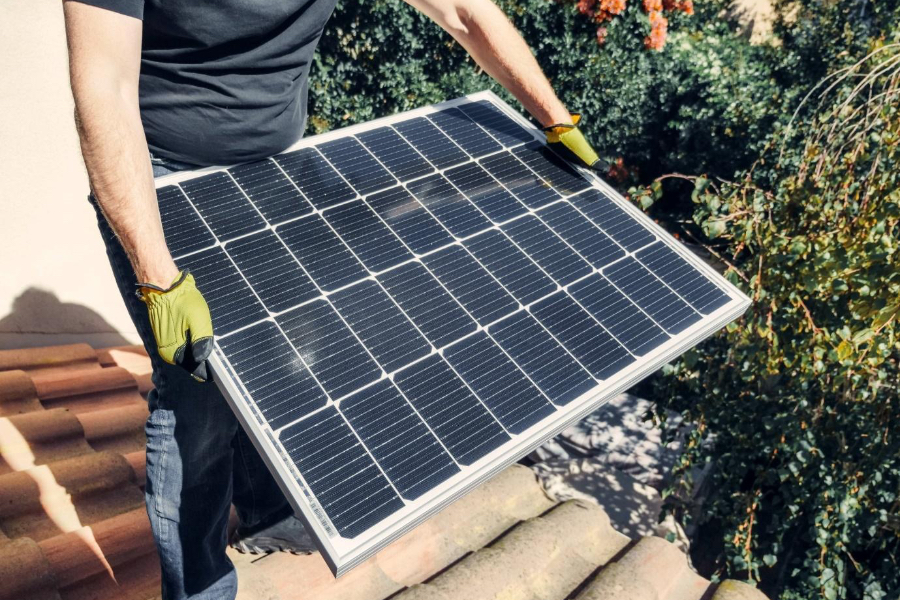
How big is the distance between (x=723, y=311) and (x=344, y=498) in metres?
1.97

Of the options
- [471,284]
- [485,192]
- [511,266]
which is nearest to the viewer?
[471,284]

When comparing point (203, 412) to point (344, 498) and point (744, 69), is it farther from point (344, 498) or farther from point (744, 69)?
point (744, 69)

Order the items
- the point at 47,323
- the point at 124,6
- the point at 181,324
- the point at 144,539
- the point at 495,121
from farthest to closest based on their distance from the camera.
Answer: the point at 47,323
the point at 495,121
the point at 144,539
the point at 181,324
the point at 124,6

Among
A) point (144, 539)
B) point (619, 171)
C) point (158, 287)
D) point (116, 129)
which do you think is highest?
point (116, 129)

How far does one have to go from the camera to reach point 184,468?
9.43ft

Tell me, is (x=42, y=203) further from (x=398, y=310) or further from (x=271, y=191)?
(x=398, y=310)

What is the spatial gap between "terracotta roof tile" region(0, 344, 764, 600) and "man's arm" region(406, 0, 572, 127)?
216 cm

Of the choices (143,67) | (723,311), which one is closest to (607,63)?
(723,311)

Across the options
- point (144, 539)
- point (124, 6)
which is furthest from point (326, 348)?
point (144, 539)

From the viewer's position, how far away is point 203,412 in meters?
2.81

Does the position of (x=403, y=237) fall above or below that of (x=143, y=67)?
below

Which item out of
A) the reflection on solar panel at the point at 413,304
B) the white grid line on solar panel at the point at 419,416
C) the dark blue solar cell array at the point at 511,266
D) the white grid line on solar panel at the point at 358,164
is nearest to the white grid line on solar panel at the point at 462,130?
the reflection on solar panel at the point at 413,304

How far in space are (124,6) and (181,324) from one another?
41.1 inches

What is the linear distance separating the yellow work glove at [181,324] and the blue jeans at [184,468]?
0.32 m
